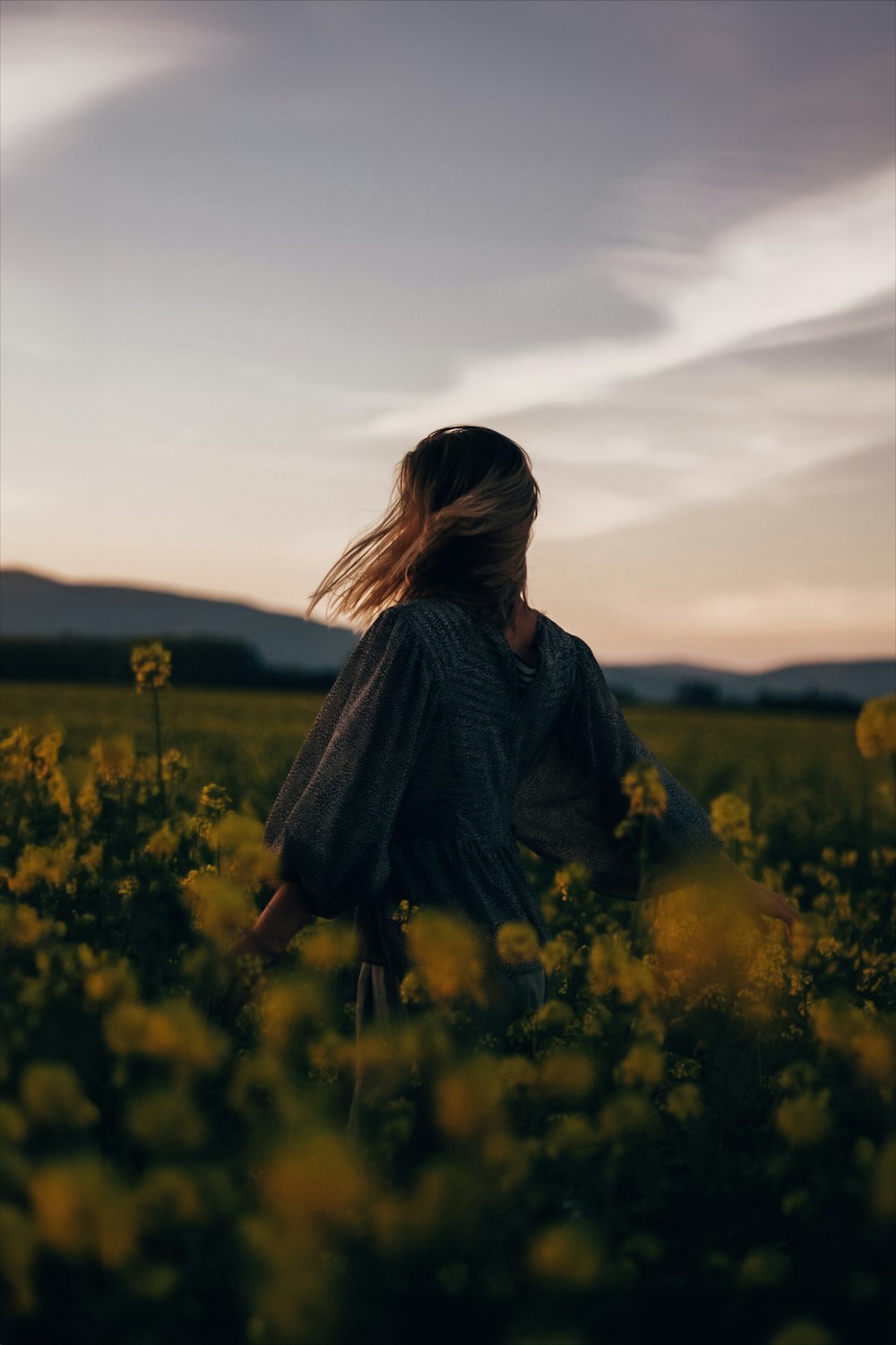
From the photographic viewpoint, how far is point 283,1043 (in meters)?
2.30

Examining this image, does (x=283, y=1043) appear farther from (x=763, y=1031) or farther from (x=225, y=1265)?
(x=763, y=1031)

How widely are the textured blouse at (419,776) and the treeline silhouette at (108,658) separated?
200cm

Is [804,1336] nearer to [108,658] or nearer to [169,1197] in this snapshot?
[169,1197]

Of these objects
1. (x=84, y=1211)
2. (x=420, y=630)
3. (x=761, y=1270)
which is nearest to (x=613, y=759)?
(x=420, y=630)

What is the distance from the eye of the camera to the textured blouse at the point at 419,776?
2.53 metres

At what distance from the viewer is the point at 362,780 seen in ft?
8.36

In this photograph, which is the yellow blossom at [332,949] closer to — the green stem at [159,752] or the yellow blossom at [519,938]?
the yellow blossom at [519,938]

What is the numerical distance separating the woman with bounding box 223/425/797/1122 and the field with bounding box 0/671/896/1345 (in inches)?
4.5

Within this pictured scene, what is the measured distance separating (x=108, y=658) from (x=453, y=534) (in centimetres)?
257

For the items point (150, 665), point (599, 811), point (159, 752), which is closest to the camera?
point (599, 811)

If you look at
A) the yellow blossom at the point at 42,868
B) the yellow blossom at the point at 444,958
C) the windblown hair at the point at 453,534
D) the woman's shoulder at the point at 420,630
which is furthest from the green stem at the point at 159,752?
the yellow blossom at the point at 444,958

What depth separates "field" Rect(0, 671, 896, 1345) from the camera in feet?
5.83

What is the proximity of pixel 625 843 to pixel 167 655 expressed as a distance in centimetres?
206

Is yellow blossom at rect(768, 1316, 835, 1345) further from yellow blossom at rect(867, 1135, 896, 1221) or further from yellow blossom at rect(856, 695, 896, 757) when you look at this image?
yellow blossom at rect(856, 695, 896, 757)
